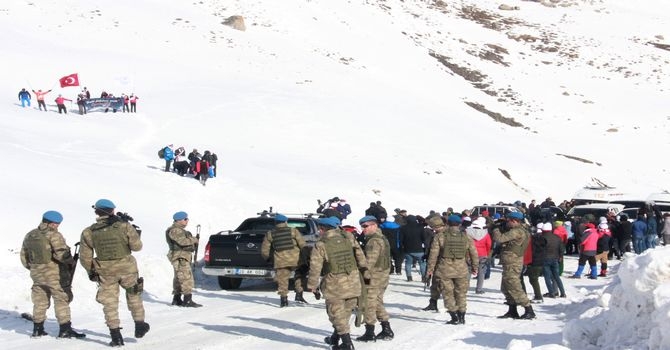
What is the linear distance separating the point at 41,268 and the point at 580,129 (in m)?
53.1

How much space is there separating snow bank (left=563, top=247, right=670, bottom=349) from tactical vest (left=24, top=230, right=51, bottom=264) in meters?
6.43

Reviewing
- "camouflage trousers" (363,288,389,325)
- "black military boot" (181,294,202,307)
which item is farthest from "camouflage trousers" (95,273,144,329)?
"black military boot" (181,294,202,307)

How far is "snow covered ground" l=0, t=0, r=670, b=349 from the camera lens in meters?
11.5

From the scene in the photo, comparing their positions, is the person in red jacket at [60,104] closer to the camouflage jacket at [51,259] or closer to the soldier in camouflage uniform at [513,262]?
the camouflage jacket at [51,259]

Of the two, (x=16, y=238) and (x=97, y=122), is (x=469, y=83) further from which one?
(x=16, y=238)

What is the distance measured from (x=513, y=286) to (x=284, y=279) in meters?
3.82

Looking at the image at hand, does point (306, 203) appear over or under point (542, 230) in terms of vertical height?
under

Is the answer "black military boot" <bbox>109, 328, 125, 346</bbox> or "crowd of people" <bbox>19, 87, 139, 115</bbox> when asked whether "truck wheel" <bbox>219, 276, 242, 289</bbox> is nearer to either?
"black military boot" <bbox>109, 328, 125, 346</bbox>

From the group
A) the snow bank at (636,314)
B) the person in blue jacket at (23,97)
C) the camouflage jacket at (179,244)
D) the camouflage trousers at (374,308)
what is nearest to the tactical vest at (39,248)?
the camouflage jacket at (179,244)

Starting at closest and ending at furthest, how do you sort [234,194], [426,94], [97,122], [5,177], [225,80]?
[5,177] < [234,194] < [97,122] < [225,80] < [426,94]

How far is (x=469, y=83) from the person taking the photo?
64438mm

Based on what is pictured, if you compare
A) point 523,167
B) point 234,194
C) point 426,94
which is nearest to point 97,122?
point 234,194

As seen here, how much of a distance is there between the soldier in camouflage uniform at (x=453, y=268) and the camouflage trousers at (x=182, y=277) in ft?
13.6

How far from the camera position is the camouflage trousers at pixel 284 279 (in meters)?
13.2
